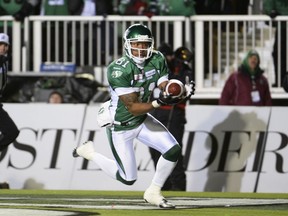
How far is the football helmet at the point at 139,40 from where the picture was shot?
43.2ft

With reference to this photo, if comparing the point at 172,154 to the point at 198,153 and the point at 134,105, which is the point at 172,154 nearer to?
the point at 134,105

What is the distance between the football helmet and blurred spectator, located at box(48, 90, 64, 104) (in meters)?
5.54

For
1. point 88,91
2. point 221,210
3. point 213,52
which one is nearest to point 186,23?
point 213,52

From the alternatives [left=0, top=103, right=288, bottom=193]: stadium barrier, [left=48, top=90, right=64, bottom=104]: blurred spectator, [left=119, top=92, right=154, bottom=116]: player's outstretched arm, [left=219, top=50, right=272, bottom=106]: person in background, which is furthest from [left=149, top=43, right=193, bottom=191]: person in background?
[left=119, top=92, right=154, bottom=116]: player's outstretched arm

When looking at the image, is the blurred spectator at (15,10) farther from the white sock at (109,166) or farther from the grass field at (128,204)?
the white sock at (109,166)

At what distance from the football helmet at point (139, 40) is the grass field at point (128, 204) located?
1.53 meters

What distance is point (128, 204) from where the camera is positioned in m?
13.4

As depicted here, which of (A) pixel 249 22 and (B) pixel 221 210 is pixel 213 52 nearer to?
(A) pixel 249 22

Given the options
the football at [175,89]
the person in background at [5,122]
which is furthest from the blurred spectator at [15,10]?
the football at [175,89]

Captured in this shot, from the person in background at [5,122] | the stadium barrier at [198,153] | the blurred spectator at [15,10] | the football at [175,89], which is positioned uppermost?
the blurred spectator at [15,10]

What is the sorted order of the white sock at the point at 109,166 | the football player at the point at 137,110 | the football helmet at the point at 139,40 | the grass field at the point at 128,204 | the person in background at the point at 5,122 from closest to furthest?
the grass field at the point at 128,204 → the football player at the point at 137,110 → the football helmet at the point at 139,40 → the white sock at the point at 109,166 → the person in background at the point at 5,122

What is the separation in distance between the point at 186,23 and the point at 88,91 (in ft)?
6.02

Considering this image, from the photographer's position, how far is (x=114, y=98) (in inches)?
534

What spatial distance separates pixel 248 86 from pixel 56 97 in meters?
2.81
